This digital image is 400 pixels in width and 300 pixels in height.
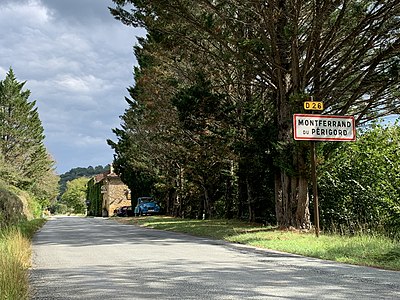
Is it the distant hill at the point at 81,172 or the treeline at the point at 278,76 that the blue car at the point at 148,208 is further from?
the distant hill at the point at 81,172

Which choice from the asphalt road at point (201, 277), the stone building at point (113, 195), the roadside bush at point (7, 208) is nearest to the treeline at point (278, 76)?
the asphalt road at point (201, 277)

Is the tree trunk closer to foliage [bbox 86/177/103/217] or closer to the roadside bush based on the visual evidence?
the roadside bush

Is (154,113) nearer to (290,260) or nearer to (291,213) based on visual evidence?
(291,213)

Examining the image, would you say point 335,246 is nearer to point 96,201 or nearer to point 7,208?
point 7,208

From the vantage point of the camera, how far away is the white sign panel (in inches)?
552

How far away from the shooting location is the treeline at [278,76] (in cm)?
1523

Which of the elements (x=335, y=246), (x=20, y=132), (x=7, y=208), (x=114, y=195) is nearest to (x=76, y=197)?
(x=114, y=195)

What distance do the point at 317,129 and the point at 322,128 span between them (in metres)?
0.19

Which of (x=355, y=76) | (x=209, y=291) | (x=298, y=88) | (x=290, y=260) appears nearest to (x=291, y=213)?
(x=298, y=88)

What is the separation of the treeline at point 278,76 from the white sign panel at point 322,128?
1232mm

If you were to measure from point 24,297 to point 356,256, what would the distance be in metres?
7.15

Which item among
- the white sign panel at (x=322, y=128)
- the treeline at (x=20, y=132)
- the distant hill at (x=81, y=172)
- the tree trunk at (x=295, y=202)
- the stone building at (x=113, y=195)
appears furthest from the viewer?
the distant hill at (x=81, y=172)

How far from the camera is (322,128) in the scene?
47.0 feet

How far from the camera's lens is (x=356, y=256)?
10.2 metres
